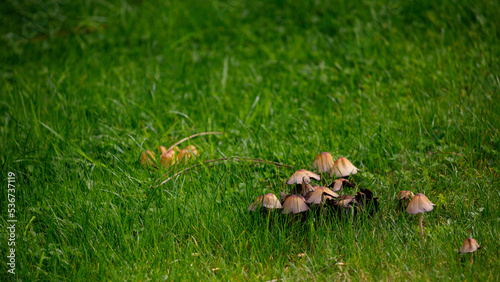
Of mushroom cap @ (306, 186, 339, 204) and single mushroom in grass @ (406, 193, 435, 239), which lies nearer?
single mushroom in grass @ (406, 193, 435, 239)

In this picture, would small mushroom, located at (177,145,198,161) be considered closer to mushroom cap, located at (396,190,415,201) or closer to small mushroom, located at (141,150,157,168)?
small mushroom, located at (141,150,157,168)

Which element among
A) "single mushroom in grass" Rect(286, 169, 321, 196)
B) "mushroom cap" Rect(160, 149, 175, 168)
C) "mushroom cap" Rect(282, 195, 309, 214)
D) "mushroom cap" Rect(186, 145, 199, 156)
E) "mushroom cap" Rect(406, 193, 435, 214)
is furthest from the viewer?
"mushroom cap" Rect(186, 145, 199, 156)

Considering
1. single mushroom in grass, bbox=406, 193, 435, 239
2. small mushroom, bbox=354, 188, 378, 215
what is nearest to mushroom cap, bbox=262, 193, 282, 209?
small mushroom, bbox=354, 188, 378, 215

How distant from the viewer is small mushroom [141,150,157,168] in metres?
Result: 3.23

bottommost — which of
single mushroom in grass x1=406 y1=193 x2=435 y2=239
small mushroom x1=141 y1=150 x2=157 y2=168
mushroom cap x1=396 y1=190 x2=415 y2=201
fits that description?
A: small mushroom x1=141 y1=150 x2=157 y2=168

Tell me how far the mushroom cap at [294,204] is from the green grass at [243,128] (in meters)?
0.15

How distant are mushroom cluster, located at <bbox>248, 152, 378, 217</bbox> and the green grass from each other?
101 millimetres

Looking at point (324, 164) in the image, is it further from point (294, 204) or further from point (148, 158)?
point (148, 158)

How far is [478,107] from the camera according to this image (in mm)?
3396

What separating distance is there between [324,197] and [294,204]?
0.20 m

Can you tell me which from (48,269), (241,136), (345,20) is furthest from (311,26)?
(48,269)

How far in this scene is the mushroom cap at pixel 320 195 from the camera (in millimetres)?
2467

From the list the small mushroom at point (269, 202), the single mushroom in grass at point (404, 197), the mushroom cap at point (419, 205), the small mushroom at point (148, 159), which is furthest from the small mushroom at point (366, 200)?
the small mushroom at point (148, 159)

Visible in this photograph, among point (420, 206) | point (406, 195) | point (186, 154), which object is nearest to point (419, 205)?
point (420, 206)
